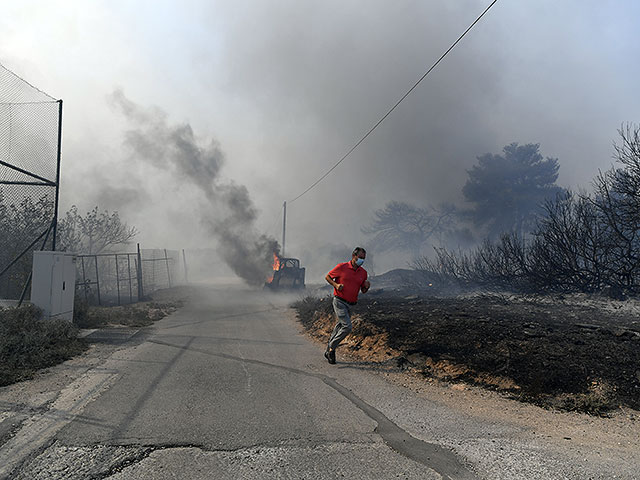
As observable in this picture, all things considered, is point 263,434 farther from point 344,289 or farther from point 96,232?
point 96,232

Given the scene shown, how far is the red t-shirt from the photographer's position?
6.80 m

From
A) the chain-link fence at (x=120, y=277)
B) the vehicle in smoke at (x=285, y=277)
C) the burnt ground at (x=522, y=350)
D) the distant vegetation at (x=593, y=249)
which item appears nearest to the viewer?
the burnt ground at (x=522, y=350)

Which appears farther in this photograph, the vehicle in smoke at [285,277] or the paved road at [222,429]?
the vehicle in smoke at [285,277]

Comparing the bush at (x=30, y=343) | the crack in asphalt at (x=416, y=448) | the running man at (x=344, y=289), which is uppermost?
the running man at (x=344, y=289)

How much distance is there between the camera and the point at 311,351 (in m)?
7.89

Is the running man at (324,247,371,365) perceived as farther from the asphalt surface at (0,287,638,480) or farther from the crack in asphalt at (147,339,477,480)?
the crack in asphalt at (147,339,477,480)

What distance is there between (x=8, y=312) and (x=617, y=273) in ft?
48.5

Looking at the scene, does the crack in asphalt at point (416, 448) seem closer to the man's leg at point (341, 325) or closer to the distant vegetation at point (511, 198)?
the man's leg at point (341, 325)

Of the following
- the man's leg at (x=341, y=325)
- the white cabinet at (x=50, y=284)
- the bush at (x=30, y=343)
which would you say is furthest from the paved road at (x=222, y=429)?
the white cabinet at (x=50, y=284)

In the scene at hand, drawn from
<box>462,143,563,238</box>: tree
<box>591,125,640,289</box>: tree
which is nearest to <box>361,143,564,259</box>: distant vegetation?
<box>462,143,563,238</box>: tree

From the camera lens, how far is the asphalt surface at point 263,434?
3.08 meters

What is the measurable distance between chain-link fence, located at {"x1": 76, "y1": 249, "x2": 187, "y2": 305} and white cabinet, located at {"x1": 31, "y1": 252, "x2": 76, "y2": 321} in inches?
223

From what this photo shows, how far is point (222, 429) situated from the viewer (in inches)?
149

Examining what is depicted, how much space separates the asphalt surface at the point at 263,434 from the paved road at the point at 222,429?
0.5 inches
